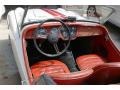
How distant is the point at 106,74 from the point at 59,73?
3.01ft

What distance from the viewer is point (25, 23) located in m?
4.14

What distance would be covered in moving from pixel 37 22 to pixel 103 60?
3.48 feet

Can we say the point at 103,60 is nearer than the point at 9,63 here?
Yes

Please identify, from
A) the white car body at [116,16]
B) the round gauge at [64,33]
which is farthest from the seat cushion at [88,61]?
the white car body at [116,16]

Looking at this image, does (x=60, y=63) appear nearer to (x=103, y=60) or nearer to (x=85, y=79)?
(x=103, y=60)

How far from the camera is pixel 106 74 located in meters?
2.93

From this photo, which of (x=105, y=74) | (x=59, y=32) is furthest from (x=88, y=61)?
(x=105, y=74)

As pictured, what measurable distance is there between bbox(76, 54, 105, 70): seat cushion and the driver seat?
0.30m

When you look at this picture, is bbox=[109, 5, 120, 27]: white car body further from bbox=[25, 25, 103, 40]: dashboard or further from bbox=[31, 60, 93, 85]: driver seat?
bbox=[31, 60, 93, 85]: driver seat

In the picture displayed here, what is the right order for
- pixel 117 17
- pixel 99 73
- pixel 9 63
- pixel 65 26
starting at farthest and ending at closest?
pixel 117 17, pixel 9 63, pixel 65 26, pixel 99 73

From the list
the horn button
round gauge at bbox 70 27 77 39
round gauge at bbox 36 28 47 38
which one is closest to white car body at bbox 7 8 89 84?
round gauge at bbox 36 28 47 38

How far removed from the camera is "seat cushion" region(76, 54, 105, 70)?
4211 mm

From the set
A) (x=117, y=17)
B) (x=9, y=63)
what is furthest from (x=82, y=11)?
(x=9, y=63)

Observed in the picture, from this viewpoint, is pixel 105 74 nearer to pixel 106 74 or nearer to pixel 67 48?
pixel 106 74
